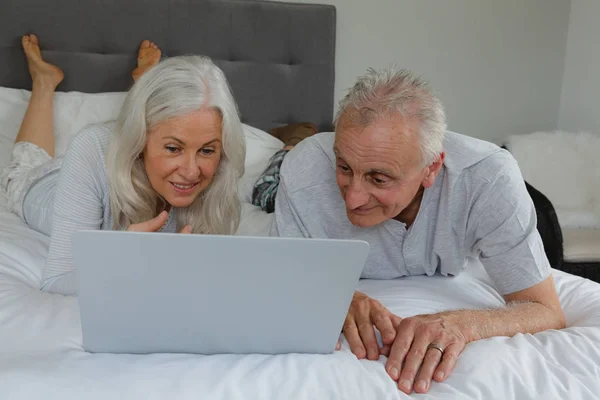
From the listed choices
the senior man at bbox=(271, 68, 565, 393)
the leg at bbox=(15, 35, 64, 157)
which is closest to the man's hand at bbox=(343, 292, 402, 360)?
the senior man at bbox=(271, 68, 565, 393)

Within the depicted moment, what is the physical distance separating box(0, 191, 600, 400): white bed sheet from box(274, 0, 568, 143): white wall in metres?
2.13

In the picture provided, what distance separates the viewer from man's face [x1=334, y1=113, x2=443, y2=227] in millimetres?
1368

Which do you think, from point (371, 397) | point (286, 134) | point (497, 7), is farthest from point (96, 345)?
point (497, 7)

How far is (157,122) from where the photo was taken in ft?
4.76

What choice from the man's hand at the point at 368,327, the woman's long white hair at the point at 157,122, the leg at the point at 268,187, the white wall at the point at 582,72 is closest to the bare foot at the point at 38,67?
the leg at the point at 268,187

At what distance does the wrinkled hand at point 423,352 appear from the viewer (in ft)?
3.65

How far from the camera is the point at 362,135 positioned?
1.37 metres

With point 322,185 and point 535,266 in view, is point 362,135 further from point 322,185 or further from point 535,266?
point 535,266

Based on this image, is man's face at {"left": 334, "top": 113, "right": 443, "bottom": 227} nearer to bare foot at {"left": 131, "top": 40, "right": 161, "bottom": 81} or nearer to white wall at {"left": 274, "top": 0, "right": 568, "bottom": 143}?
bare foot at {"left": 131, "top": 40, "right": 161, "bottom": 81}

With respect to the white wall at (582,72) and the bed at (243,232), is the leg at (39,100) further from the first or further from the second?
the white wall at (582,72)

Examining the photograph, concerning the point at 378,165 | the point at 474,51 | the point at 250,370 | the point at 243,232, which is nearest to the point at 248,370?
the point at 250,370

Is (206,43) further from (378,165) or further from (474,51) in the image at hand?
(378,165)

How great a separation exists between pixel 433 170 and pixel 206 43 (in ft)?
5.43

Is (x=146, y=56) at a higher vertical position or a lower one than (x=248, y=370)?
higher
